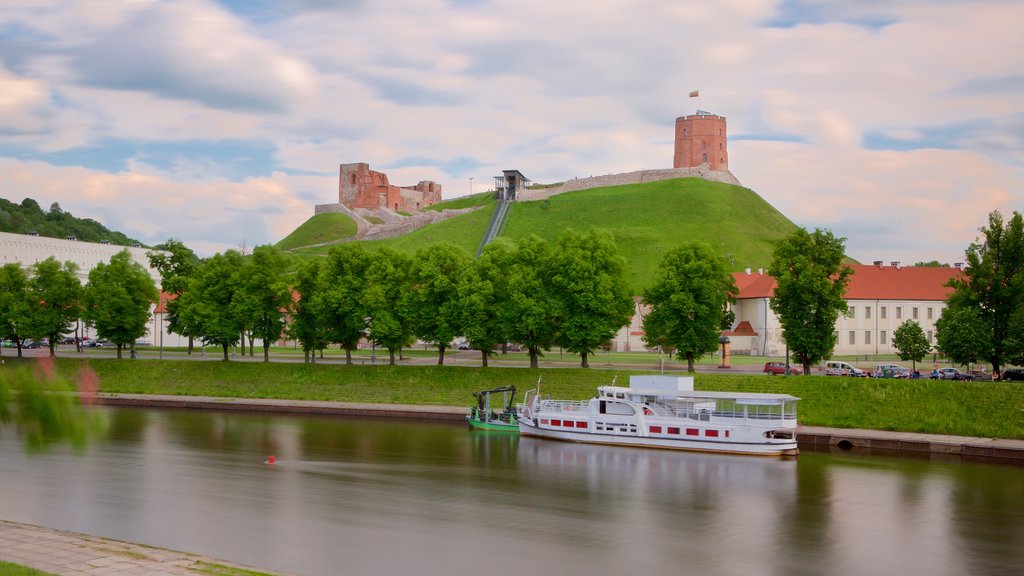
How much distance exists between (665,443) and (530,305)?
58.2ft

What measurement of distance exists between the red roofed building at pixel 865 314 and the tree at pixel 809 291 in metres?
29.3

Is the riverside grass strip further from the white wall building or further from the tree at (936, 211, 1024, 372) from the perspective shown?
the white wall building

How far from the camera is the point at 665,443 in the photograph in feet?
156

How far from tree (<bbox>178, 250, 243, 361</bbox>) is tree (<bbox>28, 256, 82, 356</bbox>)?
9943 millimetres

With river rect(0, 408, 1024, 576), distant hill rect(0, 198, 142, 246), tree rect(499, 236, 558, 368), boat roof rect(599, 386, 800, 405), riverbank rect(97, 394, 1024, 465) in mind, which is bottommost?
river rect(0, 408, 1024, 576)

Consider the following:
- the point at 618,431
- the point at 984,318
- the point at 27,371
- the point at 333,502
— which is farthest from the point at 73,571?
the point at 984,318

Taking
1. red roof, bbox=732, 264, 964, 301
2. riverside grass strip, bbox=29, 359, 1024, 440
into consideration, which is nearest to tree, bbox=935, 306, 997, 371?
riverside grass strip, bbox=29, 359, 1024, 440

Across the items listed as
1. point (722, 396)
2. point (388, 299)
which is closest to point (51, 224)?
point (388, 299)

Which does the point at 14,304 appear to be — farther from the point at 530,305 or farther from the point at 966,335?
the point at 966,335

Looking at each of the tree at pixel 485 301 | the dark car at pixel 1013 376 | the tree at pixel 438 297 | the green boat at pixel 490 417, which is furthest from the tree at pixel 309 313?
the dark car at pixel 1013 376

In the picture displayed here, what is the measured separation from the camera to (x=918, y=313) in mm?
92062

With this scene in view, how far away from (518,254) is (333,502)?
3635 cm

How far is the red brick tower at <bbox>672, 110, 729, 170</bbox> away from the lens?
168 meters

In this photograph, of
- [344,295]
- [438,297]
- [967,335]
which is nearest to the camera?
[967,335]
